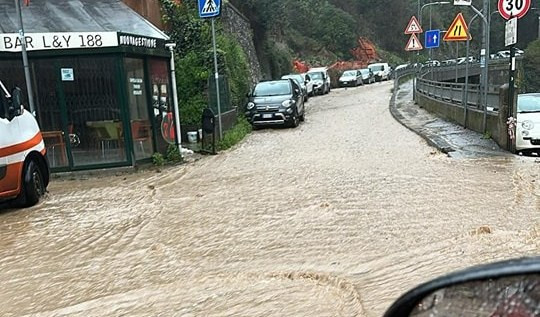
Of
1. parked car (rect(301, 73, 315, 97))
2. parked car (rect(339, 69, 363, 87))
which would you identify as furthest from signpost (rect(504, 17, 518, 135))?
parked car (rect(339, 69, 363, 87))

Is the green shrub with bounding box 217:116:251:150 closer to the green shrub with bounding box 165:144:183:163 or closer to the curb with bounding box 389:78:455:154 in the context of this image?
the green shrub with bounding box 165:144:183:163

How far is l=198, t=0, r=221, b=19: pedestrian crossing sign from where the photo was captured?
41.2 feet

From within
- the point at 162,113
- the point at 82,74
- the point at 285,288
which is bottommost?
the point at 285,288

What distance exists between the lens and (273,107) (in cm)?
1822

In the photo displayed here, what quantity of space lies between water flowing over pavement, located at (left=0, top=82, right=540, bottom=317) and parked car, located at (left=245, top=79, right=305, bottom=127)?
24.8 feet

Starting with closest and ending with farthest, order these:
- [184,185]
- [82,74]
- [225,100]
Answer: [184,185] → [82,74] → [225,100]

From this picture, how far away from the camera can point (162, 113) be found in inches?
490

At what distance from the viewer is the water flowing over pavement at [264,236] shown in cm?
447

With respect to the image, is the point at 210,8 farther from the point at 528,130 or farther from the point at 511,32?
the point at 528,130

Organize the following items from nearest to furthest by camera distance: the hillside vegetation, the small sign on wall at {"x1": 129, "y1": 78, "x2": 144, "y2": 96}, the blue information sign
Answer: the small sign on wall at {"x1": 129, "y1": 78, "x2": 144, "y2": 96}
the blue information sign
the hillside vegetation

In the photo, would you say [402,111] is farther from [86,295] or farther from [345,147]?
[86,295]

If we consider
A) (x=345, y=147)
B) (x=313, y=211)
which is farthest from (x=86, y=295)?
(x=345, y=147)

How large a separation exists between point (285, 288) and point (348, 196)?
134 inches

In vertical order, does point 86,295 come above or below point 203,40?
below
